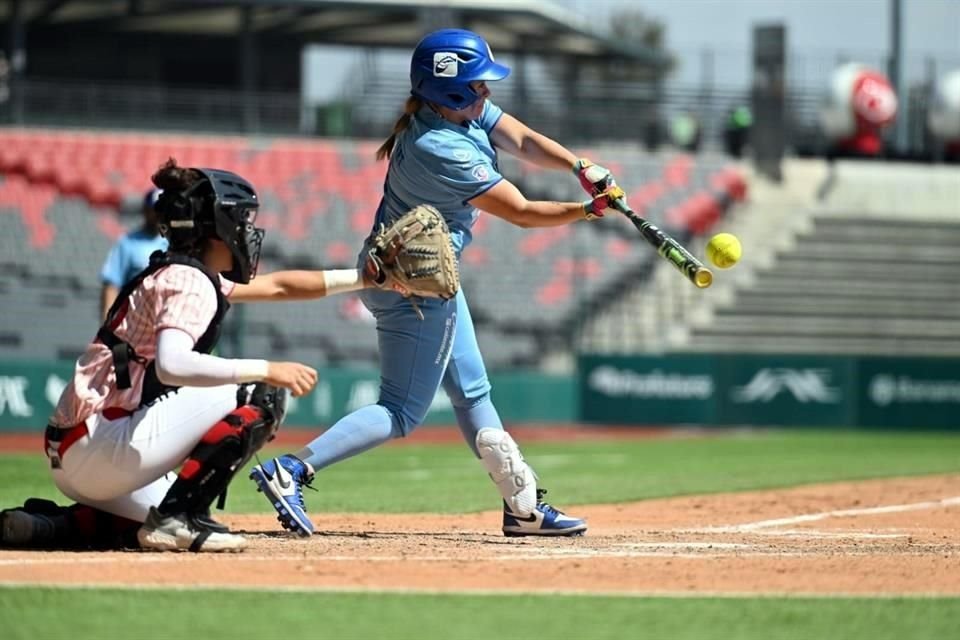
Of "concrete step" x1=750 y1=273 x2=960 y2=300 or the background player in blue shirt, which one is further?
"concrete step" x1=750 y1=273 x2=960 y2=300

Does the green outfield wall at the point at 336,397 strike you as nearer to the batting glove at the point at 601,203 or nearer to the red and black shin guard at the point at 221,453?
the batting glove at the point at 601,203

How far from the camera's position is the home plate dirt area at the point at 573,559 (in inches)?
213

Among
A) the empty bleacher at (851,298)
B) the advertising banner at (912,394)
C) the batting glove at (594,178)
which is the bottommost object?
the advertising banner at (912,394)

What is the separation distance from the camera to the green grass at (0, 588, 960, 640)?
14.8 ft

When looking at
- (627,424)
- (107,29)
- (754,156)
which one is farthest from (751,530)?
(107,29)

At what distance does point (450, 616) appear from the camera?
477 cm

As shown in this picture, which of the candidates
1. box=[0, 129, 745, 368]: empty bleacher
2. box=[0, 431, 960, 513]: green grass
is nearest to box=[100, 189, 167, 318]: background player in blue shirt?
box=[0, 431, 960, 513]: green grass

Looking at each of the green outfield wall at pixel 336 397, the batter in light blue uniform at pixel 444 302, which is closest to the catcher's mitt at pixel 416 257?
the batter in light blue uniform at pixel 444 302

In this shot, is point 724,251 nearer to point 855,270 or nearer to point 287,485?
point 287,485

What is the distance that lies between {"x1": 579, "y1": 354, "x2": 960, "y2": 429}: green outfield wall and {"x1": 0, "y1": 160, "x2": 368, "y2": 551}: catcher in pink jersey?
59.6ft

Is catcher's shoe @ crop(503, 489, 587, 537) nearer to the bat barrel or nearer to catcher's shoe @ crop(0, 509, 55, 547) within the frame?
the bat barrel

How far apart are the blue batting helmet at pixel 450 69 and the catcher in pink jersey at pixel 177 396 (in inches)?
44.7

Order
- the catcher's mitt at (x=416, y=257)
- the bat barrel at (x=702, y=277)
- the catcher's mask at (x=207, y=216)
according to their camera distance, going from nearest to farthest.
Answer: the catcher's mask at (x=207, y=216), the catcher's mitt at (x=416, y=257), the bat barrel at (x=702, y=277)

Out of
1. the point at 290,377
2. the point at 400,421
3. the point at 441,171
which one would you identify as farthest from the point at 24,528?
the point at 441,171
